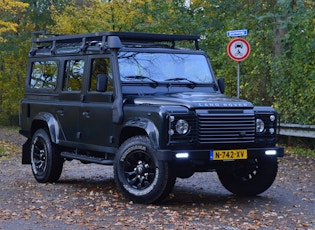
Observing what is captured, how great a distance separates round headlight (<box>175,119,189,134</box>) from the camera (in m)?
10.1

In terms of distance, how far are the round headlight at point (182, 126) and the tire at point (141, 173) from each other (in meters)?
0.46

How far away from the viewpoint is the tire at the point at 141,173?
33.1 feet

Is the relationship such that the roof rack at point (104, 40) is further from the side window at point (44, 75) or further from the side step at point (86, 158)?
the side step at point (86, 158)

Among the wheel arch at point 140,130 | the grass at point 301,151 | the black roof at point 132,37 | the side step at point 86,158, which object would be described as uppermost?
the black roof at point 132,37

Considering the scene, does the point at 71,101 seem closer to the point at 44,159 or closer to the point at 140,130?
the point at 44,159

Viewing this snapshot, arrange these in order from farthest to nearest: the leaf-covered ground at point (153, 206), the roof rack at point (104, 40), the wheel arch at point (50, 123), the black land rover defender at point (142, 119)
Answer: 1. the wheel arch at point (50, 123)
2. the roof rack at point (104, 40)
3. the black land rover defender at point (142, 119)
4. the leaf-covered ground at point (153, 206)

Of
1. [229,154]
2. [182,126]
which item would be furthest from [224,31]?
[182,126]

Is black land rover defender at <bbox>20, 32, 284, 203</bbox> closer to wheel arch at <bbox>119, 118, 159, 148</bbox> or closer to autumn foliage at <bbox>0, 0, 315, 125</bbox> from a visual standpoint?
wheel arch at <bbox>119, 118, 159, 148</bbox>

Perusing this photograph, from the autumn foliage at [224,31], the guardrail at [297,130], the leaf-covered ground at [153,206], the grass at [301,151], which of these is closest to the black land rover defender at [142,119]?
the leaf-covered ground at [153,206]

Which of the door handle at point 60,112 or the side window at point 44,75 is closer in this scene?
the door handle at point 60,112

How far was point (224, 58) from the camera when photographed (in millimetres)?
23750

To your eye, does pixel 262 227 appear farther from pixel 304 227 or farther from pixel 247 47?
pixel 247 47

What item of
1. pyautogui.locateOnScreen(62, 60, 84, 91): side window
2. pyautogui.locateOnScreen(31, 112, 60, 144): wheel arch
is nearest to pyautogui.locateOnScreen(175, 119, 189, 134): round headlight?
pyautogui.locateOnScreen(62, 60, 84, 91): side window

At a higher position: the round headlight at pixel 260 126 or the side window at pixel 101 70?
the side window at pixel 101 70
